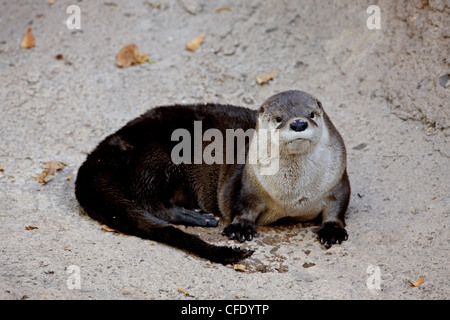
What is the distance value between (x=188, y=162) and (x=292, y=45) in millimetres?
1601

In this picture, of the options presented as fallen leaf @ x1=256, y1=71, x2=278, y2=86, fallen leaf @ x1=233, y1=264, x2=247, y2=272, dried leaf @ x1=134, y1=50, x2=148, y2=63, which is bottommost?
fallen leaf @ x1=233, y1=264, x2=247, y2=272

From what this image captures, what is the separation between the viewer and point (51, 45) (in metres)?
5.12

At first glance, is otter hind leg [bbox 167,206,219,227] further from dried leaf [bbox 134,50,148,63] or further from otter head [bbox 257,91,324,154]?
dried leaf [bbox 134,50,148,63]

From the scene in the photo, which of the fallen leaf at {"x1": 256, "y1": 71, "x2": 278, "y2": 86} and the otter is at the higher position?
the fallen leaf at {"x1": 256, "y1": 71, "x2": 278, "y2": 86}

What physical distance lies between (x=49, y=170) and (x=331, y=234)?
1.82m

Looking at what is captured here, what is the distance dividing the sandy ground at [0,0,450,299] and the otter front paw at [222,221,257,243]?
0.06 m

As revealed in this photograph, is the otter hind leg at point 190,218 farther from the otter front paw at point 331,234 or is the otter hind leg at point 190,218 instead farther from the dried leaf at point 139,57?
the dried leaf at point 139,57

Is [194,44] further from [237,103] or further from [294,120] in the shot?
[294,120]

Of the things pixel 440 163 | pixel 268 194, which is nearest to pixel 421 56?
pixel 440 163

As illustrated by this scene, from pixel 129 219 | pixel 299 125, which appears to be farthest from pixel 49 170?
pixel 299 125

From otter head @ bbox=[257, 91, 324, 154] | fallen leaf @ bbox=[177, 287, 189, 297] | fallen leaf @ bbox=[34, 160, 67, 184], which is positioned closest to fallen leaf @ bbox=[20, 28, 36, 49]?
fallen leaf @ bbox=[34, 160, 67, 184]

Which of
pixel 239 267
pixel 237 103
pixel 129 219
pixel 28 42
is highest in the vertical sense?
pixel 28 42

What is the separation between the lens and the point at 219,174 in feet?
12.3

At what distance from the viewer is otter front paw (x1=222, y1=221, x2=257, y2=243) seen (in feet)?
10.9
